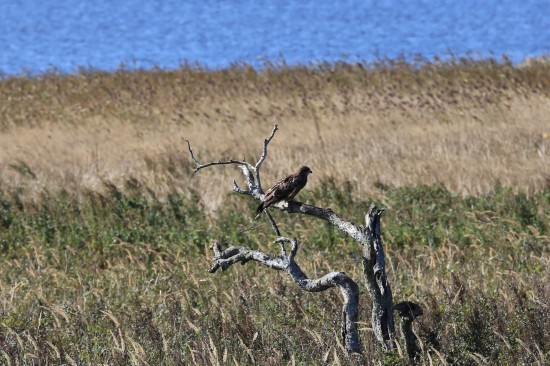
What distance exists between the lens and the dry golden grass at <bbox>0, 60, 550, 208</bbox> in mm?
12797

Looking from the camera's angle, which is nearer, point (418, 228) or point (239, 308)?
point (239, 308)

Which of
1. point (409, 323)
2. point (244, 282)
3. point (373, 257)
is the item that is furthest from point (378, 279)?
point (244, 282)

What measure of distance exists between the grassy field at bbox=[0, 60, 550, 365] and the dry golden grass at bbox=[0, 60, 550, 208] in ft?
0.17

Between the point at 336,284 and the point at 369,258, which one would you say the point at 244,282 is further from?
the point at 369,258

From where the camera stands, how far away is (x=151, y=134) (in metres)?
17.2

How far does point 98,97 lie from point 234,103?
403 centimetres

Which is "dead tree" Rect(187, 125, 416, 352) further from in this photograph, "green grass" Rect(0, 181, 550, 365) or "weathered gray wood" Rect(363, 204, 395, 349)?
"green grass" Rect(0, 181, 550, 365)

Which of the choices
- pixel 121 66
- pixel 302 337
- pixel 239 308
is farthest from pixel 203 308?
pixel 121 66

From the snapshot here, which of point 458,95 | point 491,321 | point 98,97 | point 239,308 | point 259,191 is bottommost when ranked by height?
point 491,321

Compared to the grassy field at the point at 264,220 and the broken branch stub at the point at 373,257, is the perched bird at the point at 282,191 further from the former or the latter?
the grassy field at the point at 264,220

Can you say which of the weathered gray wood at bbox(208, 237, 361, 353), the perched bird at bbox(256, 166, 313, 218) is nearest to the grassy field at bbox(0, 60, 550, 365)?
the weathered gray wood at bbox(208, 237, 361, 353)

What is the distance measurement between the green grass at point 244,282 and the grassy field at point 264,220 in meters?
0.02

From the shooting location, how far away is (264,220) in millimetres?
10586

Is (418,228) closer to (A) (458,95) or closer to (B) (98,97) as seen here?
(A) (458,95)
